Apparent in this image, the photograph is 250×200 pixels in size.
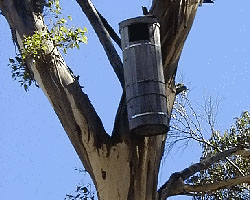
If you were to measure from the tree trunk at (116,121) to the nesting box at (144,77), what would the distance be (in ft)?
0.53

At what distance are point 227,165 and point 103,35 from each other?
7.12ft

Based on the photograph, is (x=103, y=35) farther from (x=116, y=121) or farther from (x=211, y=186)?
(x=211, y=186)

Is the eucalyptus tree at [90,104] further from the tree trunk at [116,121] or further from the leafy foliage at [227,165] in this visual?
the leafy foliage at [227,165]

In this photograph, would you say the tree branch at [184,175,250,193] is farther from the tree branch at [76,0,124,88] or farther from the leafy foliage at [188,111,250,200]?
the leafy foliage at [188,111,250,200]

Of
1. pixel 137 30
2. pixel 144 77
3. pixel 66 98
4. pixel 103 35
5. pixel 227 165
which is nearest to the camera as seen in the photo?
pixel 144 77

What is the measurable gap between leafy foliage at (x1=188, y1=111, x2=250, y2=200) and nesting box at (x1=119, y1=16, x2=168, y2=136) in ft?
6.22

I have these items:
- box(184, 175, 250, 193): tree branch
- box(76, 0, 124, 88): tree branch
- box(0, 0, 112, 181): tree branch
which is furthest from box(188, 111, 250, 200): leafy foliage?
box(0, 0, 112, 181): tree branch

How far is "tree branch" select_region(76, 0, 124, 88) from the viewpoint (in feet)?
15.4

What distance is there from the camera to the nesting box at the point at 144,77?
13.2 feet

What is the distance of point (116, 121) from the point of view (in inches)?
169

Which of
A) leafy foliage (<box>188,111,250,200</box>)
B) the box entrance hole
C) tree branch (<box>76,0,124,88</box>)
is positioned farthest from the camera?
leafy foliage (<box>188,111,250,200</box>)

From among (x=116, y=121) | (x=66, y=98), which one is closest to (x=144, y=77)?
(x=116, y=121)

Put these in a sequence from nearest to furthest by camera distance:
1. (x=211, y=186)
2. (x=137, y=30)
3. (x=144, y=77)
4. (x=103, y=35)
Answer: (x=144, y=77) → (x=137, y=30) → (x=211, y=186) → (x=103, y=35)

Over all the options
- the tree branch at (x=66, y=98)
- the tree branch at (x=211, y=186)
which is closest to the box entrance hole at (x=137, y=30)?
the tree branch at (x=66, y=98)
